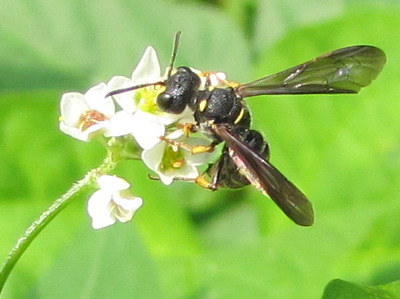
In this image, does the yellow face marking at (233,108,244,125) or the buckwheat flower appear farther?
the yellow face marking at (233,108,244,125)

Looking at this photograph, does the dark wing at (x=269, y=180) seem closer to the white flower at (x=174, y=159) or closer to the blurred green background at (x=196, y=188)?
the white flower at (x=174, y=159)

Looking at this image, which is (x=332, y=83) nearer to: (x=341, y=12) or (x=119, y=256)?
(x=119, y=256)

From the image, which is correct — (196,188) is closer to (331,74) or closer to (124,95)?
(331,74)

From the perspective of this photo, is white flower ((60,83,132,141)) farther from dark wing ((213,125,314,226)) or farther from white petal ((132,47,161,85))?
dark wing ((213,125,314,226))

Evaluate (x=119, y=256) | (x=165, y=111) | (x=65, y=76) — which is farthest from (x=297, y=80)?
(x=65, y=76)

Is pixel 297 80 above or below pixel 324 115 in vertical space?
below

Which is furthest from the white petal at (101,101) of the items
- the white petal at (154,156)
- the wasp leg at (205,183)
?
the wasp leg at (205,183)

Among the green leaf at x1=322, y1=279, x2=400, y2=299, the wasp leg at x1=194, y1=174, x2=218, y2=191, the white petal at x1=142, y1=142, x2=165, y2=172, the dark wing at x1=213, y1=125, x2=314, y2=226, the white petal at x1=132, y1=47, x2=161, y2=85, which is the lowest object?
the green leaf at x1=322, y1=279, x2=400, y2=299

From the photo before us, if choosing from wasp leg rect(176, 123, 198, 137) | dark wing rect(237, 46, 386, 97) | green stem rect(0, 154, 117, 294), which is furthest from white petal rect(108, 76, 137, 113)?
dark wing rect(237, 46, 386, 97)

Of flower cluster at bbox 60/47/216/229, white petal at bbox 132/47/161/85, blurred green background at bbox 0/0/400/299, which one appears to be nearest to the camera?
flower cluster at bbox 60/47/216/229
